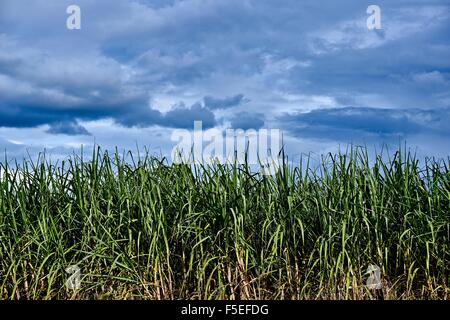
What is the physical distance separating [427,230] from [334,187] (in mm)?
751

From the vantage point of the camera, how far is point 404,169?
17.2 ft

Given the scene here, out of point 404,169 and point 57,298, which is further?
point 404,169

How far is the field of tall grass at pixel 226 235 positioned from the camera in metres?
4.66

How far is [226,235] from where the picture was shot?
15.4 feet

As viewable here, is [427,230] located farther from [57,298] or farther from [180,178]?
[57,298]

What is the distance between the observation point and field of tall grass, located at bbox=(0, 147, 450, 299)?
4.66 metres

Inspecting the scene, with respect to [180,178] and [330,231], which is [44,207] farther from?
[330,231]

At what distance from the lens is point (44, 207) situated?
5.05 metres

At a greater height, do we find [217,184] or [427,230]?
[217,184]
